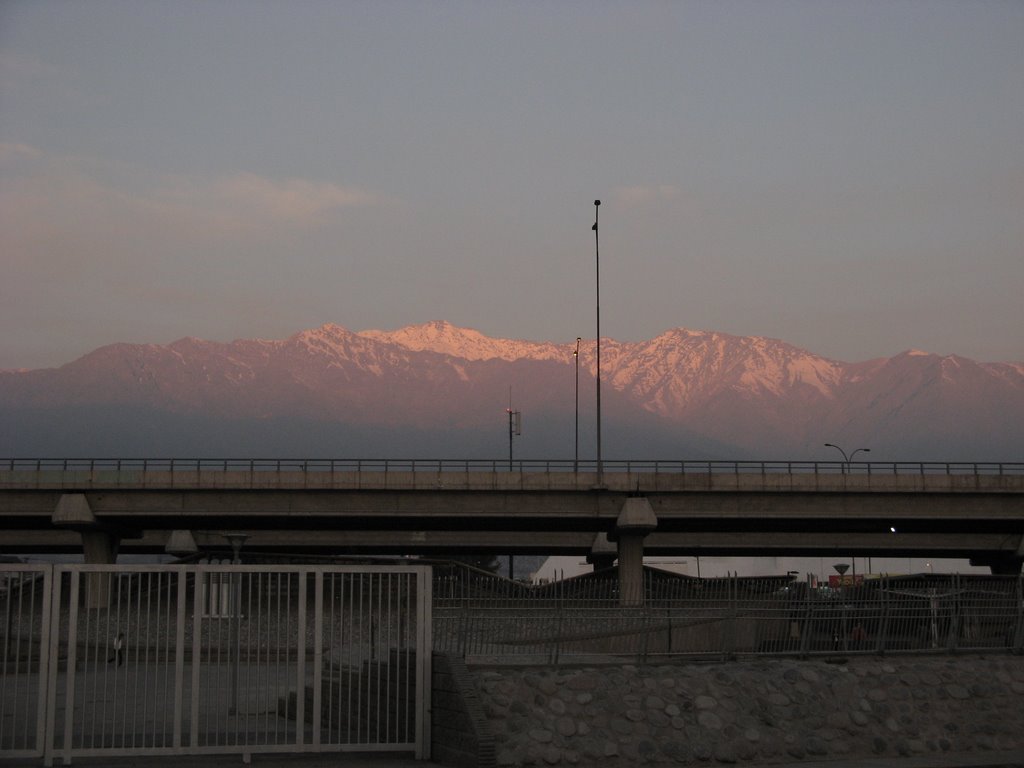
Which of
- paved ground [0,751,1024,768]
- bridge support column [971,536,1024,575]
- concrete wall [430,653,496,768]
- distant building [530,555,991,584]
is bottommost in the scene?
distant building [530,555,991,584]

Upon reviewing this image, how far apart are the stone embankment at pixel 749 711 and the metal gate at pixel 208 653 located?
1528 millimetres

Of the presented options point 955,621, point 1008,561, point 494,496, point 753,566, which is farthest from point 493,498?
point 753,566

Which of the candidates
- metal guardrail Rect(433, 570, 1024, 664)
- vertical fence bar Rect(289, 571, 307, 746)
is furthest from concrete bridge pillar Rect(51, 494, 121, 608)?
vertical fence bar Rect(289, 571, 307, 746)

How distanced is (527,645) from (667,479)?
3999cm

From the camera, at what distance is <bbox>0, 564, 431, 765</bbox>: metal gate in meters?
16.8

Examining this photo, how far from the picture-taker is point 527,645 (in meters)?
21.3

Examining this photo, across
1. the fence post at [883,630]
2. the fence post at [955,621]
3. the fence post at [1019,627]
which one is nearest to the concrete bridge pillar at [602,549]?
the fence post at [1019,627]

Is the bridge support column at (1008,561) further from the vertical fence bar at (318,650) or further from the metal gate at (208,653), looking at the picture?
the vertical fence bar at (318,650)

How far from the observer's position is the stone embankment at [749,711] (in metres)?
18.8

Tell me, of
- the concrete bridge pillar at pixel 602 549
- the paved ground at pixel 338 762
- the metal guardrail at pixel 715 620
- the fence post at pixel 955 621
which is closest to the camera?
the paved ground at pixel 338 762

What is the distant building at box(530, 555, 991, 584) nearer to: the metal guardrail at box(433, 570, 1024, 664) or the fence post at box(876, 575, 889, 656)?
the metal guardrail at box(433, 570, 1024, 664)

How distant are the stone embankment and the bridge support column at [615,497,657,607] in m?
34.2

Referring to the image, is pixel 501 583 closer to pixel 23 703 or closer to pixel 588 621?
pixel 588 621

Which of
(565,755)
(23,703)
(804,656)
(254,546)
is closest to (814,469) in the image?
(254,546)
